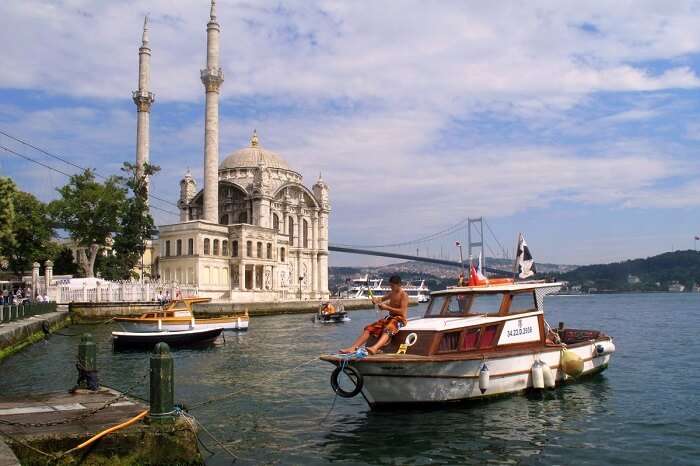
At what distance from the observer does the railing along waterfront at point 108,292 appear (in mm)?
40500

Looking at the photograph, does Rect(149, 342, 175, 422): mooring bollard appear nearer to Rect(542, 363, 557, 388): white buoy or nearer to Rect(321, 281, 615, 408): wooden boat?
Rect(321, 281, 615, 408): wooden boat

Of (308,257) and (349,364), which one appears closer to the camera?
(349,364)

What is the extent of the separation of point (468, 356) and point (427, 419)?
1.44 metres

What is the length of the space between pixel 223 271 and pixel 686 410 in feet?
169

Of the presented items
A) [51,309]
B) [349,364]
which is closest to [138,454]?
[349,364]

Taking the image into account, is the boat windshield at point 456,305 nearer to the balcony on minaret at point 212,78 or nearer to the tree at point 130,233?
the tree at point 130,233

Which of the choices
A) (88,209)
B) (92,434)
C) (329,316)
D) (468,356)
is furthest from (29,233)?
(92,434)

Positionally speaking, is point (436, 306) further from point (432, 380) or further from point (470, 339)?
point (432, 380)

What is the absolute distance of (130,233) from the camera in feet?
161

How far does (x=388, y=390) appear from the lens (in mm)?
11602

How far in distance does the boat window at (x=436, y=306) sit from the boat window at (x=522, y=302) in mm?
1431

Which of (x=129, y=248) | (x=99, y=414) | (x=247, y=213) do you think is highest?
(x=247, y=213)

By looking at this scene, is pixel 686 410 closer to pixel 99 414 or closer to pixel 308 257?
pixel 99 414

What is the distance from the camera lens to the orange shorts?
1203cm
